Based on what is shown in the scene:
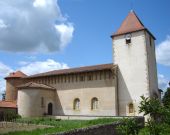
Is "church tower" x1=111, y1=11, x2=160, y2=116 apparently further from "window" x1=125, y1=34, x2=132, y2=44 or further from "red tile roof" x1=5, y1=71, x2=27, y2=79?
"red tile roof" x1=5, y1=71, x2=27, y2=79

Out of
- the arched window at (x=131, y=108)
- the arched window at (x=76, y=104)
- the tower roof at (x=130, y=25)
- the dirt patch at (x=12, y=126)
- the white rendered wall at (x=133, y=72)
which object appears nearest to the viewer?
the dirt patch at (x=12, y=126)

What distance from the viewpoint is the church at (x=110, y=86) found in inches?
1323

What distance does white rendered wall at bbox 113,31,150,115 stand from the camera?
33062 millimetres

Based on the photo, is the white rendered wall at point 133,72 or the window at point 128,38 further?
the window at point 128,38

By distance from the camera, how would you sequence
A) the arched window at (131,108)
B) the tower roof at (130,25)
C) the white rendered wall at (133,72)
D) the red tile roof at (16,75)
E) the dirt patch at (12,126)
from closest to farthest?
the dirt patch at (12,126)
the white rendered wall at (133,72)
the arched window at (131,108)
the tower roof at (130,25)
the red tile roof at (16,75)

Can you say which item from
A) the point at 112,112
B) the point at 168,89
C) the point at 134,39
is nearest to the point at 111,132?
the point at 112,112

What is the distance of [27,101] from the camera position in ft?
119

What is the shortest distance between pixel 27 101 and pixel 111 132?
17326mm

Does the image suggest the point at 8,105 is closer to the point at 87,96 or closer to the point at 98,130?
the point at 87,96

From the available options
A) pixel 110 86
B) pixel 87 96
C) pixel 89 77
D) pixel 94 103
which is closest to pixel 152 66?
pixel 110 86

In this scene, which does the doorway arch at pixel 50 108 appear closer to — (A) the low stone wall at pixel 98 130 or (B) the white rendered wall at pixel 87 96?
(B) the white rendered wall at pixel 87 96

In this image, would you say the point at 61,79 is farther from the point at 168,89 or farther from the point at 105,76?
the point at 168,89

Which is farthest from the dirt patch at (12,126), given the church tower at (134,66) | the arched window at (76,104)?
the church tower at (134,66)

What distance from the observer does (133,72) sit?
3391cm
